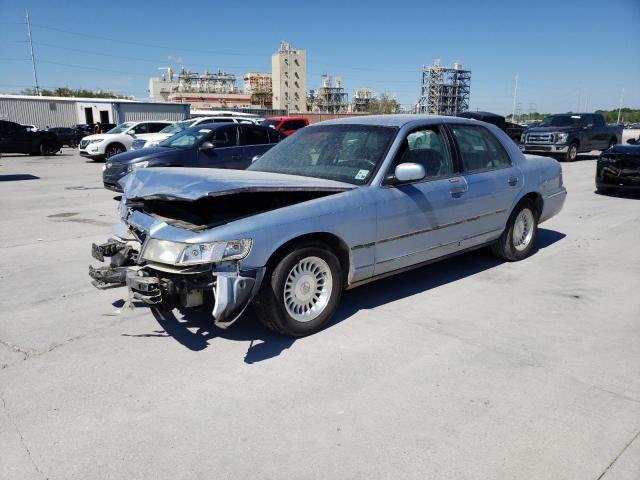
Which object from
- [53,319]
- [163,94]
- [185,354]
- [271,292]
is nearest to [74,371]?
[185,354]

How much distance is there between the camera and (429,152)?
4789mm

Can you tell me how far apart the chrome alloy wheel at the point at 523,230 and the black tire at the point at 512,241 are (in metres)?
0.01

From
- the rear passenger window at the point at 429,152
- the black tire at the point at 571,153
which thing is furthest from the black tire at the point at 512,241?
the black tire at the point at 571,153

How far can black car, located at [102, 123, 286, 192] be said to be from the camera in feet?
32.3

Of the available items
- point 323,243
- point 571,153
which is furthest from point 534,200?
point 571,153

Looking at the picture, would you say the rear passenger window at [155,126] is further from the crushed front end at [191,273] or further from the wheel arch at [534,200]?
the crushed front end at [191,273]

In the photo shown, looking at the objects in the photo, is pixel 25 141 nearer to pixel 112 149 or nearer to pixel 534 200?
pixel 112 149

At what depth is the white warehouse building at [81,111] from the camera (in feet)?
131

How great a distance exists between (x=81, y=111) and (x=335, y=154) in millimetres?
44762

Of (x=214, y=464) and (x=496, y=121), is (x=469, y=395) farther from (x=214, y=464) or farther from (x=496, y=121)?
(x=496, y=121)

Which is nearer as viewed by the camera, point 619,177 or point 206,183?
point 206,183

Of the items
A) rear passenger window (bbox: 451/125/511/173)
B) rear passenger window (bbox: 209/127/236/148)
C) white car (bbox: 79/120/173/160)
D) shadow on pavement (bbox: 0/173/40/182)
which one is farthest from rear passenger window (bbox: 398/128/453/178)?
white car (bbox: 79/120/173/160)

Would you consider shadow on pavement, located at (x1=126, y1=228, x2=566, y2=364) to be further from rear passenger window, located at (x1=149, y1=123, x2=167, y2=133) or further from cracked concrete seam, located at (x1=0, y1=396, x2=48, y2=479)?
rear passenger window, located at (x1=149, y1=123, x2=167, y2=133)

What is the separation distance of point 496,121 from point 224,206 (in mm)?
26036
